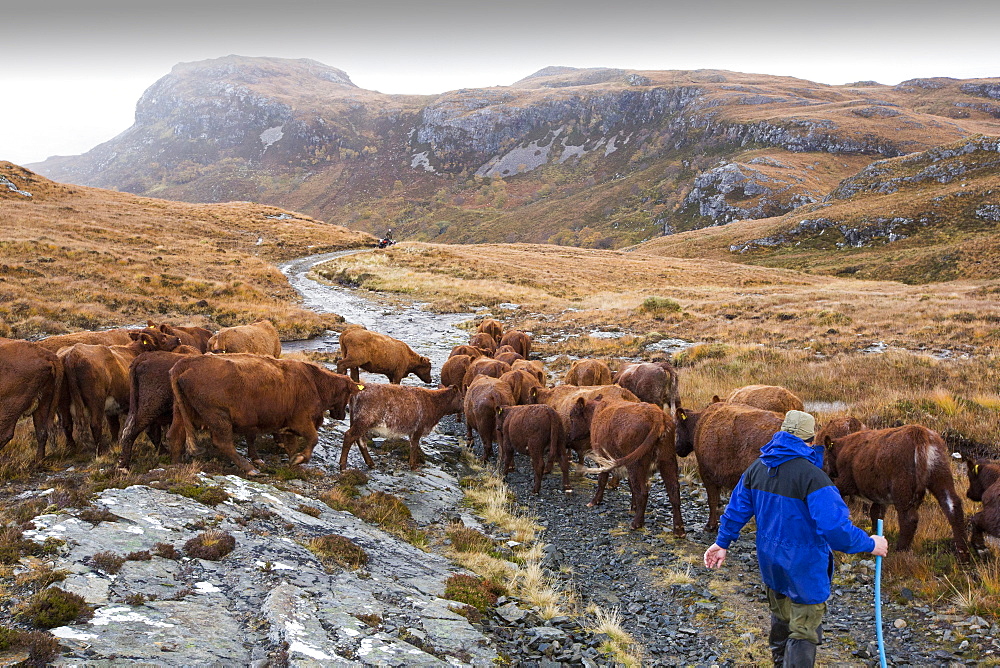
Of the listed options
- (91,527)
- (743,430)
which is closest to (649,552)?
(743,430)

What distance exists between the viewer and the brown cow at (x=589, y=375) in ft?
52.0

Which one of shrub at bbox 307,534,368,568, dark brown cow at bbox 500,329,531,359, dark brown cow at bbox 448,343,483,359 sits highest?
shrub at bbox 307,534,368,568

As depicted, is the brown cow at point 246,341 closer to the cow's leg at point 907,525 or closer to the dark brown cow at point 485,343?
the dark brown cow at point 485,343

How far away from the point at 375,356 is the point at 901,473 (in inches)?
567

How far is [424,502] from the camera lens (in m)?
10.6

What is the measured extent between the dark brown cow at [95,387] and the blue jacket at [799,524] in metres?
10.2

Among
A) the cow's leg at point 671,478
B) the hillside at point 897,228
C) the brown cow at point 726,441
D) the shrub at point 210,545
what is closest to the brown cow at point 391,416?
the shrub at point 210,545

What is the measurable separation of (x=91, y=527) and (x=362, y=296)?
39.4 metres

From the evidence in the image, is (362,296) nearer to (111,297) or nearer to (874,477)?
(111,297)

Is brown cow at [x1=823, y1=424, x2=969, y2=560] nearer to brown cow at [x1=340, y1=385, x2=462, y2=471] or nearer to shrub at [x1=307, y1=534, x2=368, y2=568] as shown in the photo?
shrub at [x1=307, y1=534, x2=368, y2=568]

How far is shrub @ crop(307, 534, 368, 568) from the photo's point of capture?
283 inches

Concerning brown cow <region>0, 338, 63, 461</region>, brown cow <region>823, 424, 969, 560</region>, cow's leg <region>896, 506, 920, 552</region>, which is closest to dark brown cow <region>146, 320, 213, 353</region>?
brown cow <region>0, 338, 63, 461</region>

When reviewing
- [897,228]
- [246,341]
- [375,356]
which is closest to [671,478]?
[375,356]

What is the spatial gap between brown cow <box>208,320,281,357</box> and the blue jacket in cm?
1299
